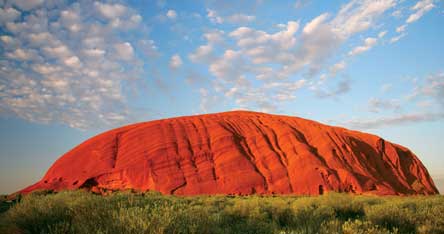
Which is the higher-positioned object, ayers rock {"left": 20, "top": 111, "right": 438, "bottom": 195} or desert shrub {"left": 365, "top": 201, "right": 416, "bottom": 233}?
ayers rock {"left": 20, "top": 111, "right": 438, "bottom": 195}

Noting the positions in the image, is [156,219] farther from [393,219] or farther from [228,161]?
[228,161]

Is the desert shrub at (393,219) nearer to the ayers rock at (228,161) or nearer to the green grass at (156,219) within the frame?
the green grass at (156,219)

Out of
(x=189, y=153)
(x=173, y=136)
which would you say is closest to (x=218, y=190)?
(x=189, y=153)

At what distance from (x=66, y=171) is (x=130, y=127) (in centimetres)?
1005

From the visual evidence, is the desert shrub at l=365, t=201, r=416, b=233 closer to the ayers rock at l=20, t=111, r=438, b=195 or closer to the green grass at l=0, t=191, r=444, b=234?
the green grass at l=0, t=191, r=444, b=234

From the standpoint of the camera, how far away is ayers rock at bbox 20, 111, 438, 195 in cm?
3375

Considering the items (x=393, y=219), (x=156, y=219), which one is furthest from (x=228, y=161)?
(x=156, y=219)

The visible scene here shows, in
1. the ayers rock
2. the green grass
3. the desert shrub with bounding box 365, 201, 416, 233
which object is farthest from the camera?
the ayers rock

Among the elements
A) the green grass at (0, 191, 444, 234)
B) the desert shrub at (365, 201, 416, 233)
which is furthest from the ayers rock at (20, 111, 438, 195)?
the desert shrub at (365, 201, 416, 233)

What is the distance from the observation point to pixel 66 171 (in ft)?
118

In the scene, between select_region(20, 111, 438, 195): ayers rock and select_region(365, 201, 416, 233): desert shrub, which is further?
select_region(20, 111, 438, 195): ayers rock

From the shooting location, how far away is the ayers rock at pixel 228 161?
111ft

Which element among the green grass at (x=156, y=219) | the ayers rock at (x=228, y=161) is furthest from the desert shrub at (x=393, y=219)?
the ayers rock at (x=228, y=161)

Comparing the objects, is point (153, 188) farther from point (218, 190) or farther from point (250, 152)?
point (250, 152)
